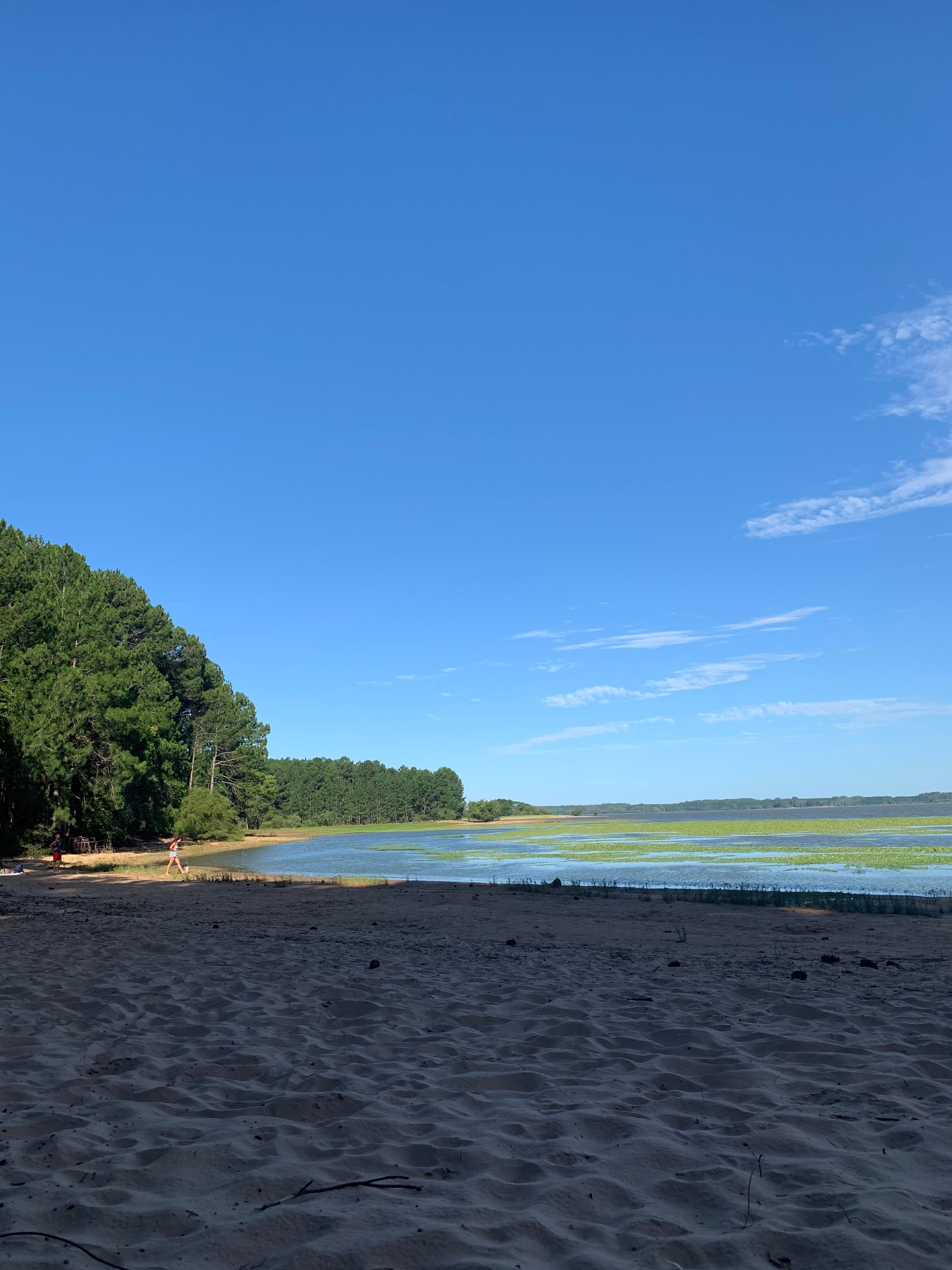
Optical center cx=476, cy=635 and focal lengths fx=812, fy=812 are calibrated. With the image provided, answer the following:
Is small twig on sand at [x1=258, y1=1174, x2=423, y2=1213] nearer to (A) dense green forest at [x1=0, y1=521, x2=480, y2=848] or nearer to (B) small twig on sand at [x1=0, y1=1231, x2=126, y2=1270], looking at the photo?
(B) small twig on sand at [x1=0, y1=1231, x2=126, y2=1270]

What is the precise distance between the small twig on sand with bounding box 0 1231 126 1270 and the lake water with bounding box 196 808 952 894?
89.4ft

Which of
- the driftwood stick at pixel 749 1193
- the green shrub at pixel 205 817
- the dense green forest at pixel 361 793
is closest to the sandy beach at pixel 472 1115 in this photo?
the driftwood stick at pixel 749 1193

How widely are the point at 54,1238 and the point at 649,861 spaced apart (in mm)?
41835

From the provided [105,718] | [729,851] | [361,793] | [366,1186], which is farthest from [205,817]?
[361,793]

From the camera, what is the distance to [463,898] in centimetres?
2386

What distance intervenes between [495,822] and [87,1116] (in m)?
184

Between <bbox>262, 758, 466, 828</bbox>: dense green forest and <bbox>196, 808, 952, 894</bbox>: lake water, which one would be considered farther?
<bbox>262, 758, 466, 828</bbox>: dense green forest

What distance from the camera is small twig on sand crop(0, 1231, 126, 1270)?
2.98m

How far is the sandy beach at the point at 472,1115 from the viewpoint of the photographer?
10.4 ft

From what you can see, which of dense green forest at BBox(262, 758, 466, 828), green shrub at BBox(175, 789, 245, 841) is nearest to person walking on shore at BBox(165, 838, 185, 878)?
green shrub at BBox(175, 789, 245, 841)

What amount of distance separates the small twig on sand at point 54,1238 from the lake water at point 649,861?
27256 mm

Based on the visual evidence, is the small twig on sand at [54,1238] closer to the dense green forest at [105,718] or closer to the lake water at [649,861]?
the dense green forest at [105,718]

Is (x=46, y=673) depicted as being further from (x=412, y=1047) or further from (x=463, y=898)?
(x=412, y=1047)

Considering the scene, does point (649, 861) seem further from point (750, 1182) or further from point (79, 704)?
point (750, 1182)
